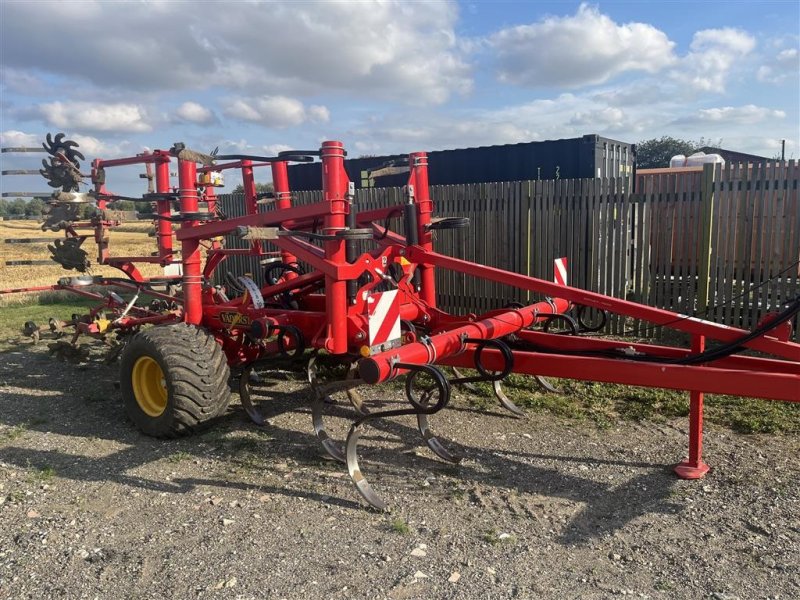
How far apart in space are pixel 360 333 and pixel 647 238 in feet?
17.7

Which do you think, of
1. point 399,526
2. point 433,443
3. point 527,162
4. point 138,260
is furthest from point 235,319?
point 527,162

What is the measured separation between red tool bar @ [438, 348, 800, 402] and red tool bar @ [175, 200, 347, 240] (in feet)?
4.39

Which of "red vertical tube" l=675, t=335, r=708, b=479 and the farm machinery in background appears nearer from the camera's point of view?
the farm machinery in background

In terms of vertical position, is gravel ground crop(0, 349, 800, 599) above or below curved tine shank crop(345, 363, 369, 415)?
below

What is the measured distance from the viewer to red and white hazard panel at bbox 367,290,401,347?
12.4 ft

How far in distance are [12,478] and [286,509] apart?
206 centimetres

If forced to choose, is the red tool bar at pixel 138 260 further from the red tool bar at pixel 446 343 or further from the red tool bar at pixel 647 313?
the red tool bar at pixel 446 343

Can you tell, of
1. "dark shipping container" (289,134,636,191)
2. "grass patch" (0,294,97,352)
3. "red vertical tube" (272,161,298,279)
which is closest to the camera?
"red vertical tube" (272,161,298,279)

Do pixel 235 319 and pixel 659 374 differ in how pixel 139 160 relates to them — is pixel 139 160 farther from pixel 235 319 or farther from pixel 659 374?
pixel 659 374

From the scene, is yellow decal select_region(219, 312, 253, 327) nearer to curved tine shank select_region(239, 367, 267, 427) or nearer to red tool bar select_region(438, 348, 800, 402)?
curved tine shank select_region(239, 367, 267, 427)

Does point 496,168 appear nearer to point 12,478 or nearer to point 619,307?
point 619,307

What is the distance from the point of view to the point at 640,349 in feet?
14.2

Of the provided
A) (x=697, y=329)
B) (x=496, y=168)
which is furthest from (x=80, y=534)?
(x=496, y=168)

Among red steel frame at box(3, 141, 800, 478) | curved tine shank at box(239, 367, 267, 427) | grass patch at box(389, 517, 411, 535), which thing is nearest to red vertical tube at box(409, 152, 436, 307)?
red steel frame at box(3, 141, 800, 478)
